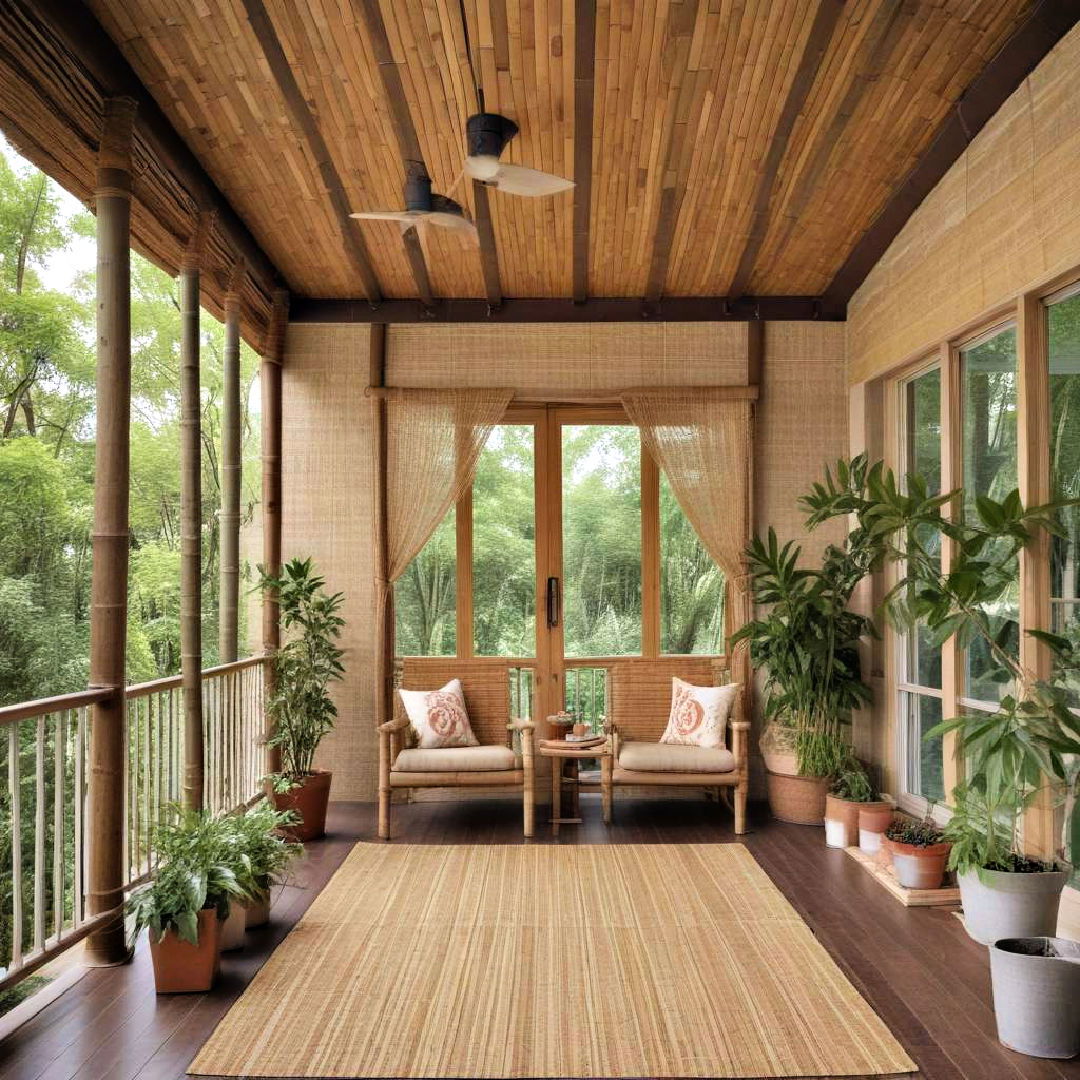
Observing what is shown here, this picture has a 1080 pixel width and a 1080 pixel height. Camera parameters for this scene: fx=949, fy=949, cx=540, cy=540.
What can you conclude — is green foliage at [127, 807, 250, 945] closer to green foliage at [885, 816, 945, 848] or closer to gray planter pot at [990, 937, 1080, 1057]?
gray planter pot at [990, 937, 1080, 1057]

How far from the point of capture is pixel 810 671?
5391 millimetres

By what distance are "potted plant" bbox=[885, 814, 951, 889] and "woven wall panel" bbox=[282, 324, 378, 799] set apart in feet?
10.5

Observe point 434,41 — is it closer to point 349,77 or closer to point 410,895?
point 349,77

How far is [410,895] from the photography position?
424 centimetres

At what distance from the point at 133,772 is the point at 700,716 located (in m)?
3.15

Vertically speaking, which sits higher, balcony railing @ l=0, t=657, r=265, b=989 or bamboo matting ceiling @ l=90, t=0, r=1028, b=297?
bamboo matting ceiling @ l=90, t=0, r=1028, b=297

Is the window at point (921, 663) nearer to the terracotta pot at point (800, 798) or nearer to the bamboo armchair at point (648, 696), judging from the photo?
the terracotta pot at point (800, 798)

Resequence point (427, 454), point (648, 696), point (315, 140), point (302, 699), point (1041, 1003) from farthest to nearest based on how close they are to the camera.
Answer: point (427, 454), point (648, 696), point (302, 699), point (315, 140), point (1041, 1003)

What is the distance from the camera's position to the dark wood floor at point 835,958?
2744 mm

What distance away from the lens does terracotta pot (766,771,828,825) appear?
5.43 metres

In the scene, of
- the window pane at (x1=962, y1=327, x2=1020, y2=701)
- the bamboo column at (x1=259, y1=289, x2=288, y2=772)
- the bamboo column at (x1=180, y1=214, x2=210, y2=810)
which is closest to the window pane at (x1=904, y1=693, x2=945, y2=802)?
the window pane at (x1=962, y1=327, x2=1020, y2=701)

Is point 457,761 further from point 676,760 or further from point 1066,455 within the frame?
point 1066,455

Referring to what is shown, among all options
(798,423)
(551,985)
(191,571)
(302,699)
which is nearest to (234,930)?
(551,985)

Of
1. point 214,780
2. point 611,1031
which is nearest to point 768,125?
point 611,1031
